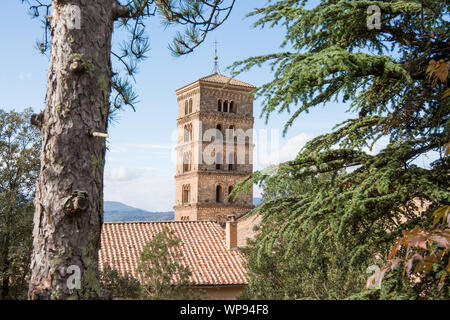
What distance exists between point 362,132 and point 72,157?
3.20 m

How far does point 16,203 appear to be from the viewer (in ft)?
57.6

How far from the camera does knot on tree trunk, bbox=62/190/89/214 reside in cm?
315

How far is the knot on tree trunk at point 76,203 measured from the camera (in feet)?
10.3

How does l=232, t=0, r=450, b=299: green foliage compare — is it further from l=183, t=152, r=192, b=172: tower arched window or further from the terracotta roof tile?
l=183, t=152, r=192, b=172: tower arched window

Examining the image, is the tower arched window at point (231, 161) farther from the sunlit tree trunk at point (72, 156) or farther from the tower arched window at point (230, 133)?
the sunlit tree trunk at point (72, 156)

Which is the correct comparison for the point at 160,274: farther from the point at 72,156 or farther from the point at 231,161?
the point at 231,161

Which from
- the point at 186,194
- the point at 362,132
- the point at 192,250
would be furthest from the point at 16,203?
the point at 186,194

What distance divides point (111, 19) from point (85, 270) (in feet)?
6.22

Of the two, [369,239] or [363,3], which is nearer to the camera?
[363,3]

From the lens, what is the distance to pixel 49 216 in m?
3.21

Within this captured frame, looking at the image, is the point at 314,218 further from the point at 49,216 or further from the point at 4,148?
the point at 4,148

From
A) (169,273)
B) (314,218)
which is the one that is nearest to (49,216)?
(314,218)

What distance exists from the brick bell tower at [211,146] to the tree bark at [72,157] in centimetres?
4119
